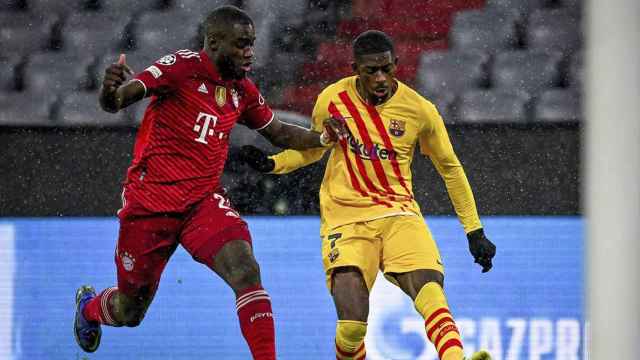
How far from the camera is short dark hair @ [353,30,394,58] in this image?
404 cm

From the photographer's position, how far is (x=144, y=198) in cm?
391

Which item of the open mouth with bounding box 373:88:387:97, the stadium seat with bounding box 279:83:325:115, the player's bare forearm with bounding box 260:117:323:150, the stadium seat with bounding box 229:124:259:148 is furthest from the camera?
the stadium seat with bounding box 279:83:325:115

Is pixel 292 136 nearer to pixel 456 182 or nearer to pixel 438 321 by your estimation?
pixel 456 182

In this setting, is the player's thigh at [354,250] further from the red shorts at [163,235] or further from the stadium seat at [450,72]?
the stadium seat at [450,72]

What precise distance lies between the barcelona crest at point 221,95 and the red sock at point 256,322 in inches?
27.6

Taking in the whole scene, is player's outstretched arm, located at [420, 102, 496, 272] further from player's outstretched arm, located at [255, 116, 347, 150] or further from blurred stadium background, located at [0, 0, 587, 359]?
blurred stadium background, located at [0, 0, 587, 359]

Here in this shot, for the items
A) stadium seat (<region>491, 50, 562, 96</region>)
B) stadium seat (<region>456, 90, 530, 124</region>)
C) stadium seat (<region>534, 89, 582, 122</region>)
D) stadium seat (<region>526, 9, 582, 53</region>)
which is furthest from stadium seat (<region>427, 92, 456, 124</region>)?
stadium seat (<region>526, 9, 582, 53</region>)

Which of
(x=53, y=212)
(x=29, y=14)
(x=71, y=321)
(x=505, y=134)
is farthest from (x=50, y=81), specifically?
(x=505, y=134)

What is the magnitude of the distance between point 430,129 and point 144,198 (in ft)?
3.60

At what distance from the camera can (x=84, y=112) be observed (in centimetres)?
625

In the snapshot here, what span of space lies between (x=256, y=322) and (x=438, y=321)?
67 centimetres

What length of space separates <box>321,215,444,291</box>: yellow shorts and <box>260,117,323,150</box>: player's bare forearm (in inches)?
13.5

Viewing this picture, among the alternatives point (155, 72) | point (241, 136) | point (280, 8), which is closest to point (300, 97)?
point (241, 136)

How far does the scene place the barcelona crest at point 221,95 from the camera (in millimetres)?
3934
